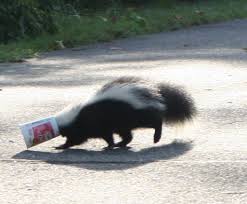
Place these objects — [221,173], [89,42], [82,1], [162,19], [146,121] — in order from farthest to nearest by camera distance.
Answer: [82,1] < [162,19] < [89,42] < [146,121] < [221,173]

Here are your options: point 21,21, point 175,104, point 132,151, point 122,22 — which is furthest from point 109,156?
point 122,22

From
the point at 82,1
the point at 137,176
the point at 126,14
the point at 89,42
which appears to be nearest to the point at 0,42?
the point at 89,42

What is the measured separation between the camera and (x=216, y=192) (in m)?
4.90

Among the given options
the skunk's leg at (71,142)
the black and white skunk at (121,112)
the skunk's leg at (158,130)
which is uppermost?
the black and white skunk at (121,112)

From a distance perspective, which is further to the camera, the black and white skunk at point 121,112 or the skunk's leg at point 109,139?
the skunk's leg at point 109,139

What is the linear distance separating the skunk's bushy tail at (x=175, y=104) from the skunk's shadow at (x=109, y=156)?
0.20 meters

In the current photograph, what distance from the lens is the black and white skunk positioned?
241 inches

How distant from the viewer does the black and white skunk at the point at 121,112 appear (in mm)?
6125

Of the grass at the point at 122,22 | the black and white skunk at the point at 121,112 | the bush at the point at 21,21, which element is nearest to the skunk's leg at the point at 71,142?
the black and white skunk at the point at 121,112

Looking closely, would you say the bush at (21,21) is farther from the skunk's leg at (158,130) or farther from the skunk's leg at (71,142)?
the skunk's leg at (158,130)

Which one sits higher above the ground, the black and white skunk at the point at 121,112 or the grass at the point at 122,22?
the black and white skunk at the point at 121,112

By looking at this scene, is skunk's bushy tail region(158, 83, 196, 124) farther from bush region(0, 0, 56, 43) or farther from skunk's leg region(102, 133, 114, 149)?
bush region(0, 0, 56, 43)

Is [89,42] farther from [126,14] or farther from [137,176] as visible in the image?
[137,176]

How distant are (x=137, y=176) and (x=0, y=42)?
30.0 ft
